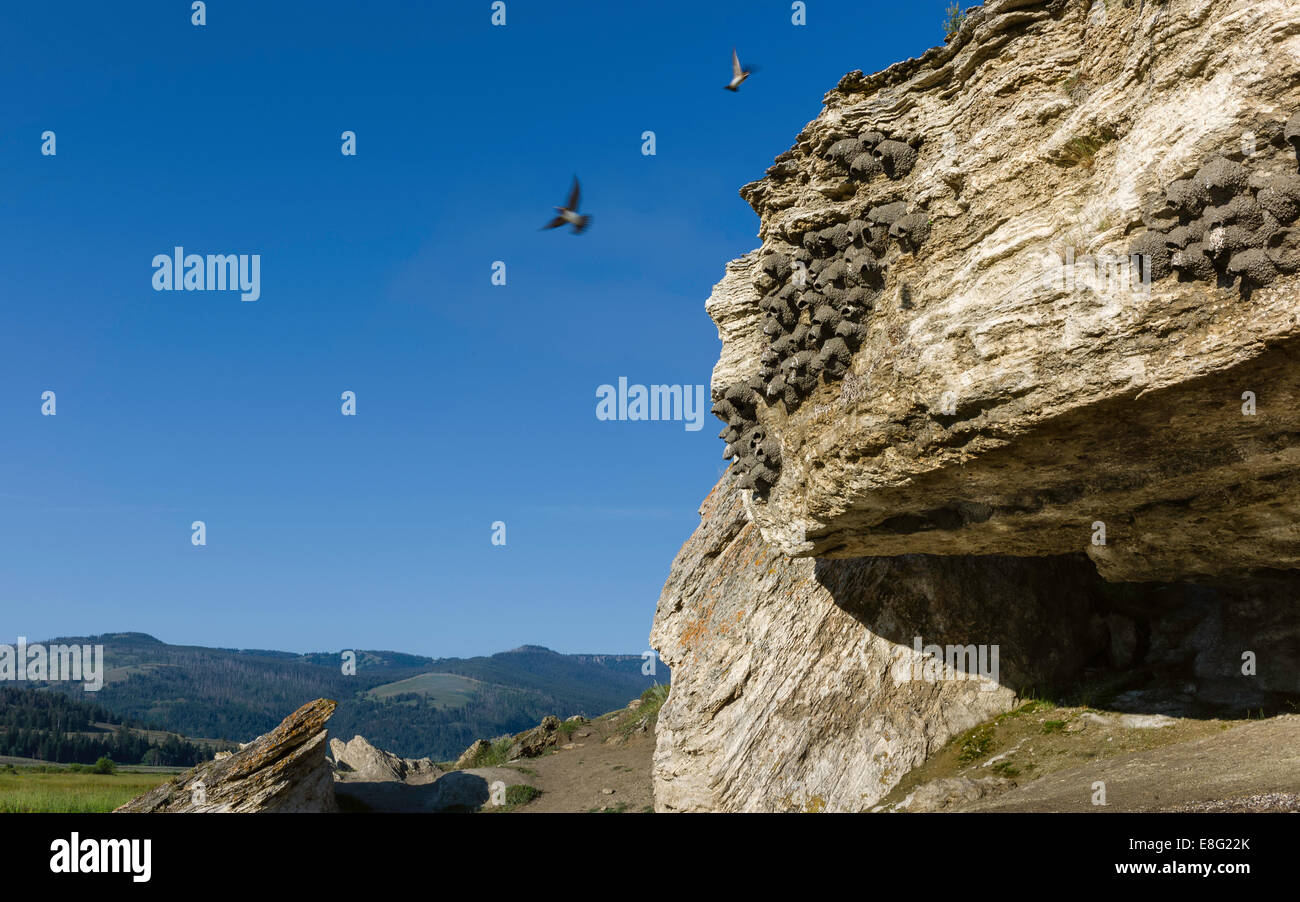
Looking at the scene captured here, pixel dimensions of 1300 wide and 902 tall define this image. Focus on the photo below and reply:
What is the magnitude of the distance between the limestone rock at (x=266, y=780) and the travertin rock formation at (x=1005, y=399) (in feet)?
39.8

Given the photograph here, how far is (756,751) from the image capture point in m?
19.0

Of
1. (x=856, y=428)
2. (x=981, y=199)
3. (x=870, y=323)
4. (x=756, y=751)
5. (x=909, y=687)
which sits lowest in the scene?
(x=756, y=751)

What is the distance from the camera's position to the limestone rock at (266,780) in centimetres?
2339

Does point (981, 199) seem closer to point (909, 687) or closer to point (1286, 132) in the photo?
point (1286, 132)

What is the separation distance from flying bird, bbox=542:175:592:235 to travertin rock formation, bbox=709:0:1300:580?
12.3 feet

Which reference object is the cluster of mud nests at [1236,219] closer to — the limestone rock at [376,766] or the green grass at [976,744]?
the green grass at [976,744]

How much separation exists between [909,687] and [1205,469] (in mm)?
8709

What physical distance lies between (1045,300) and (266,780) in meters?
24.6

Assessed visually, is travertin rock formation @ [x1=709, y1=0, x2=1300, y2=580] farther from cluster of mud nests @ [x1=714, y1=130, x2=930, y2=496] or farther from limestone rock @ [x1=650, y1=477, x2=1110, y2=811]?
limestone rock @ [x1=650, y1=477, x2=1110, y2=811]

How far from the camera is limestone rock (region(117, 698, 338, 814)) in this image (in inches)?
921

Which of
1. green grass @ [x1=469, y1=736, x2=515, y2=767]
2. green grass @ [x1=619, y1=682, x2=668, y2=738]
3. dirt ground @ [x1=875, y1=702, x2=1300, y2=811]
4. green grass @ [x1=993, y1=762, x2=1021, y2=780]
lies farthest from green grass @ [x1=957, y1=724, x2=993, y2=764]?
green grass @ [x1=469, y1=736, x2=515, y2=767]

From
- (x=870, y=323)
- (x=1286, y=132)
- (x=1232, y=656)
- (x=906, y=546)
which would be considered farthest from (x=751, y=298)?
(x=1232, y=656)

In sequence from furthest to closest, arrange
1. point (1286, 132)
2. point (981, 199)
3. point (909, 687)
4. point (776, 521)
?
point (909, 687)
point (776, 521)
point (981, 199)
point (1286, 132)

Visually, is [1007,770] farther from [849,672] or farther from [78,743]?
[78,743]
